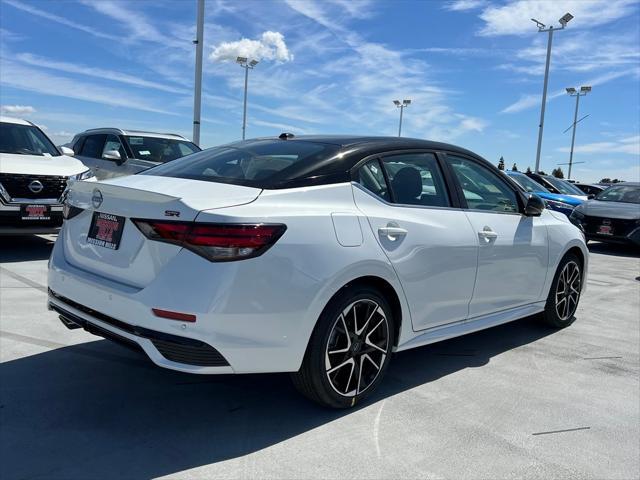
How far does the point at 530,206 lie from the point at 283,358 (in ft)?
8.67

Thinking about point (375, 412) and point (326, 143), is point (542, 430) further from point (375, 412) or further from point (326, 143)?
point (326, 143)

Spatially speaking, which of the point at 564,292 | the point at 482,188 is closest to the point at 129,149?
the point at 482,188

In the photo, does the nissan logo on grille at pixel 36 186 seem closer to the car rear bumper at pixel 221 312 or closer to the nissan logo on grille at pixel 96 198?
the nissan logo on grille at pixel 96 198

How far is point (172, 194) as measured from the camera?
9.11 ft

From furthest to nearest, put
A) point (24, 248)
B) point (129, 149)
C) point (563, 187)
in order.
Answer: point (563, 187)
point (129, 149)
point (24, 248)

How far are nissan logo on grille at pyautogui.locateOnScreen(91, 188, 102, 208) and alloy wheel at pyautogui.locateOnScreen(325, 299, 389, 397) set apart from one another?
1.45 meters

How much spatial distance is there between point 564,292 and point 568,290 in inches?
3.3

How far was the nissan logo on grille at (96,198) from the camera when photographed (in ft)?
9.96

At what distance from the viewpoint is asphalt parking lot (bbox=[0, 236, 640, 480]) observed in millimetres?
2609

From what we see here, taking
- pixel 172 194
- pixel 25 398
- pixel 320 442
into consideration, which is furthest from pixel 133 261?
pixel 320 442

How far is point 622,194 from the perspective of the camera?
12547mm

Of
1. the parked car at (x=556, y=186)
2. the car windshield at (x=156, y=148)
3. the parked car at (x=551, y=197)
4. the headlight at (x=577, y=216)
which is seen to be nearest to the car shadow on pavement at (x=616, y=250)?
the headlight at (x=577, y=216)

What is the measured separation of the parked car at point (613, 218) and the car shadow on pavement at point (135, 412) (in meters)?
8.61

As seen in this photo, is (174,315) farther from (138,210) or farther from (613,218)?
(613,218)
